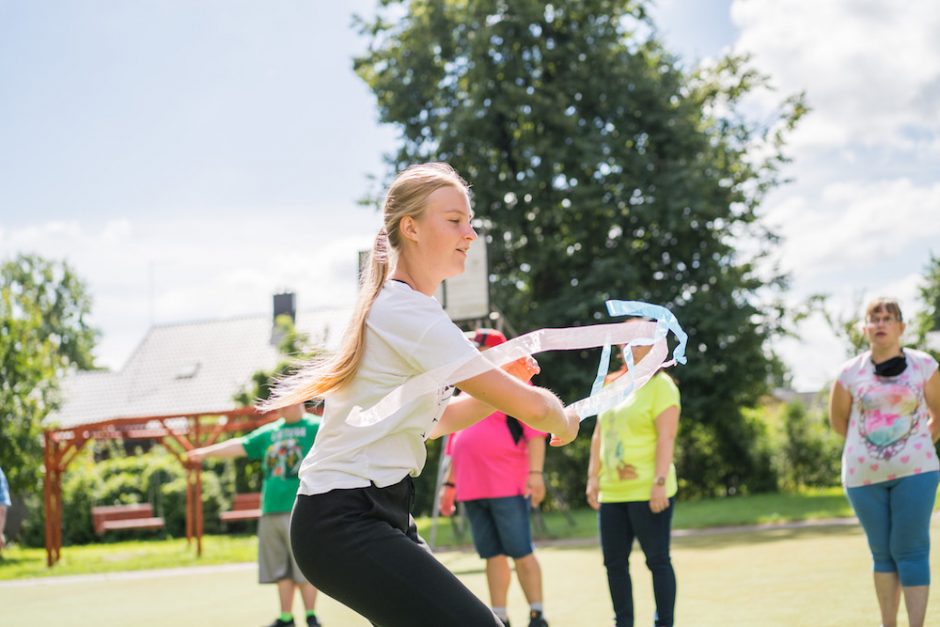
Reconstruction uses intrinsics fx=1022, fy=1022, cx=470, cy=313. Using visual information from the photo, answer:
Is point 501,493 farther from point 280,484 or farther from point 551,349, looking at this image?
point 551,349

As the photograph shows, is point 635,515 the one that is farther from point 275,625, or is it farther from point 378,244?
point 378,244

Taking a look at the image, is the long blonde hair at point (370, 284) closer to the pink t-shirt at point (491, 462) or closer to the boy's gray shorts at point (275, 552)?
the pink t-shirt at point (491, 462)

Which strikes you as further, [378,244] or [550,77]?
[550,77]

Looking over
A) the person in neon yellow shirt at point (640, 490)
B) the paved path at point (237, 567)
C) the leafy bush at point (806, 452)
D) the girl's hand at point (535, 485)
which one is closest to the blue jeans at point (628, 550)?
the person in neon yellow shirt at point (640, 490)

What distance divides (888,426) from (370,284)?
4.11m

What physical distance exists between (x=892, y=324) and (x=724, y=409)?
62.9 ft

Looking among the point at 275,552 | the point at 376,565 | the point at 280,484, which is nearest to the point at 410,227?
the point at 376,565

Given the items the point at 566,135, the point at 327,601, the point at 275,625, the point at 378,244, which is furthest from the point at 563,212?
the point at 378,244

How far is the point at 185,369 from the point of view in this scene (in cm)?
4506

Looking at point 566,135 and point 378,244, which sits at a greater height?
point 566,135

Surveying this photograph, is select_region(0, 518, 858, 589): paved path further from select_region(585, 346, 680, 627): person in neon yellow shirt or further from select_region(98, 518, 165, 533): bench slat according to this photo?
select_region(585, 346, 680, 627): person in neon yellow shirt

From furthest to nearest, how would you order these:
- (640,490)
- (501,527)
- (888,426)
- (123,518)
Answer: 1. (123,518)
2. (501,527)
3. (640,490)
4. (888,426)

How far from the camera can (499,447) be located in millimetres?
7121

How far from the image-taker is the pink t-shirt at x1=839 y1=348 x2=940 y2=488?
5.84 metres
